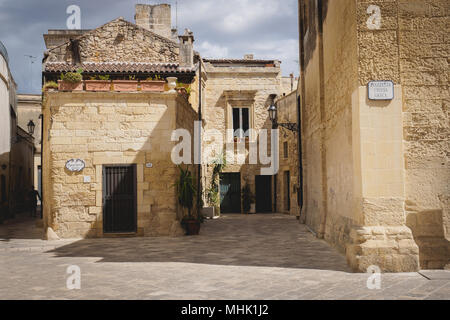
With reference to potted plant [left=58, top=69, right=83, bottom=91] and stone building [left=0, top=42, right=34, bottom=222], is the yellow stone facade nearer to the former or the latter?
stone building [left=0, top=42, right=34, bottom=222]

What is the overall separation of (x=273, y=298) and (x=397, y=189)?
9.98ft

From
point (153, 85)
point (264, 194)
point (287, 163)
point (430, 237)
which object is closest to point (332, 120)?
point (430, 237)

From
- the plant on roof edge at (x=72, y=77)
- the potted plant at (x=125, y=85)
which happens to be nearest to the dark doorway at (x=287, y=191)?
the potted plant at (x=125, y=85)

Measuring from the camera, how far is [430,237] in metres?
7.25

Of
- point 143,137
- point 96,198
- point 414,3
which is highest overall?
point 414,3

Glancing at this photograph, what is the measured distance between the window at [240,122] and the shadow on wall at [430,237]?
16803 millimetres

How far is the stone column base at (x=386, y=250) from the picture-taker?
22.5 ft

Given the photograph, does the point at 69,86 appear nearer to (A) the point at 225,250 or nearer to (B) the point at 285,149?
(A) the point at 225,250

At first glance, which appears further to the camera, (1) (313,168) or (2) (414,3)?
(1) (313,168)

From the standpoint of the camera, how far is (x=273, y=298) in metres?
5.32

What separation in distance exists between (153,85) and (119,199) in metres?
3.31

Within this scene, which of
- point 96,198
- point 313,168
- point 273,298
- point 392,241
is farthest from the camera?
point 313,168
